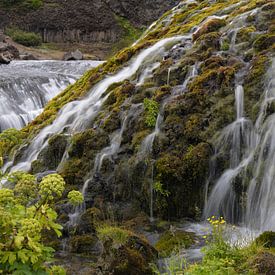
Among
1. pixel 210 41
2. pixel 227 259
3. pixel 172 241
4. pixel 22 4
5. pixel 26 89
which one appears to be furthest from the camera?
pixel 22 4

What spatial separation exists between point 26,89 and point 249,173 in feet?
53.4

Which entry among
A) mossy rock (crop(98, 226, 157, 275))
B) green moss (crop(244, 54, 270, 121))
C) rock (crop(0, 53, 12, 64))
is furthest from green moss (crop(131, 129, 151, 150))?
rock (crop(0, 53, 12, 64))

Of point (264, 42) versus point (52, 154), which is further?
point (52, 154)

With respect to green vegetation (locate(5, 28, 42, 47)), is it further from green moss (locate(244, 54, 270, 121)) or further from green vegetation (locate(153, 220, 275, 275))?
green vegetation (locate(153, 220, 275, 275))

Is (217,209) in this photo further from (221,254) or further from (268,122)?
(221,254)

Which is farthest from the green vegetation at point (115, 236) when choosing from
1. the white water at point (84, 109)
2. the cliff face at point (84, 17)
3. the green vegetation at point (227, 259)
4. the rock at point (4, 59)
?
the cliff face at point (84, 17)

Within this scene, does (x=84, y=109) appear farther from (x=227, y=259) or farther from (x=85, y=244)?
(x=227, y=259)

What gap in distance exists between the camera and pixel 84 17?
54781 mm

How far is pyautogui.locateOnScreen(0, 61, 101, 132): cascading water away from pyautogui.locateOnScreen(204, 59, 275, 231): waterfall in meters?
11.9

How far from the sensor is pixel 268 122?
771 cm

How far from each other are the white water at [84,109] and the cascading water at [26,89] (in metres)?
7.36

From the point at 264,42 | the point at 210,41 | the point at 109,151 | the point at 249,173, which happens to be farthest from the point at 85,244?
the point at 210,41

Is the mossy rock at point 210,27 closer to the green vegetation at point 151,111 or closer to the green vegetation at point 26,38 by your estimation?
the green vegetation at point 151,111

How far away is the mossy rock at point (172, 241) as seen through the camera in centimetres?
655
